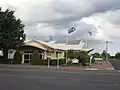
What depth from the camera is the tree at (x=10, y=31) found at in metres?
64.1

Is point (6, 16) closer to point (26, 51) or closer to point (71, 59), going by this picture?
point (26, 51)

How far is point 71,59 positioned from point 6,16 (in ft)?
48.4

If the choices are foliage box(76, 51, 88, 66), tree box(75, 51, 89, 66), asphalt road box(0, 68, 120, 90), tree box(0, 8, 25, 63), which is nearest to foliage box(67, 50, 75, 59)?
tree box(75, 51, 89, 66)

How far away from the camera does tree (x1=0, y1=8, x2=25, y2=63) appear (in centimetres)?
6412

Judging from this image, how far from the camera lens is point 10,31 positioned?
64.9 m

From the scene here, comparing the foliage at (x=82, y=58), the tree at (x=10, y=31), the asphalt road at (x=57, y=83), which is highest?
the tree at (x=10, y=31)

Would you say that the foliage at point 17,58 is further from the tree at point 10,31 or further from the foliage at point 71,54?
the foliage at point 71,54

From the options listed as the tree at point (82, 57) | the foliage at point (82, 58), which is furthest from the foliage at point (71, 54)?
the foliage at point (82, 58)

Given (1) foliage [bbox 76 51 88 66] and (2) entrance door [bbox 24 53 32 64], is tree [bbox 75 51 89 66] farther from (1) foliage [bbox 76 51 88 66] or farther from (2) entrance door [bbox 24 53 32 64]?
(2) entrance door [bbox 24 53 32 64]

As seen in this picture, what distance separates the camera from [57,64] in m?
59.9

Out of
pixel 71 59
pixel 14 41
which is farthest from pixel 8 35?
pixel 71 59

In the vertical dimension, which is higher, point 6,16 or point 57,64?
point 6,16

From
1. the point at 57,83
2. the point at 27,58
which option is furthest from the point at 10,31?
the point at 57,83

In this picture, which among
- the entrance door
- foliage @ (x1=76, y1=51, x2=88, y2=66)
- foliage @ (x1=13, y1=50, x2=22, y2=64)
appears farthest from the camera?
the entrance door
